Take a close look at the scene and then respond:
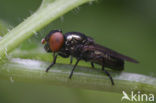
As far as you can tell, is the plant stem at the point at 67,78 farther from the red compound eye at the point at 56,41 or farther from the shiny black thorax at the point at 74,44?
the shiny black thorax at the point at 74,44

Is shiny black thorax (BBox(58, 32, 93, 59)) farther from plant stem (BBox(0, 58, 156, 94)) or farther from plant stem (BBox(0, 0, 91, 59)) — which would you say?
plant stem (BBox(0, 0, 91, 59))

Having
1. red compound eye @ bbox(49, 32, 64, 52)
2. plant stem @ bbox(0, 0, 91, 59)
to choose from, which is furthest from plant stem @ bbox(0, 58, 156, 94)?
red compound eye @ bbox(49, 32, 64, 52)

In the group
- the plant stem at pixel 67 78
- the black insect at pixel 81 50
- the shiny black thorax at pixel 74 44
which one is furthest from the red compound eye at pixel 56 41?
the plant stem at pixel 67 78

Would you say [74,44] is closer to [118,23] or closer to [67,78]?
[67,78]

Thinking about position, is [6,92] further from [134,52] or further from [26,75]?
[134,52]

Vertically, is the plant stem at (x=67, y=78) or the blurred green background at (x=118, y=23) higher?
the blurred green background at (x=118, y=23)
